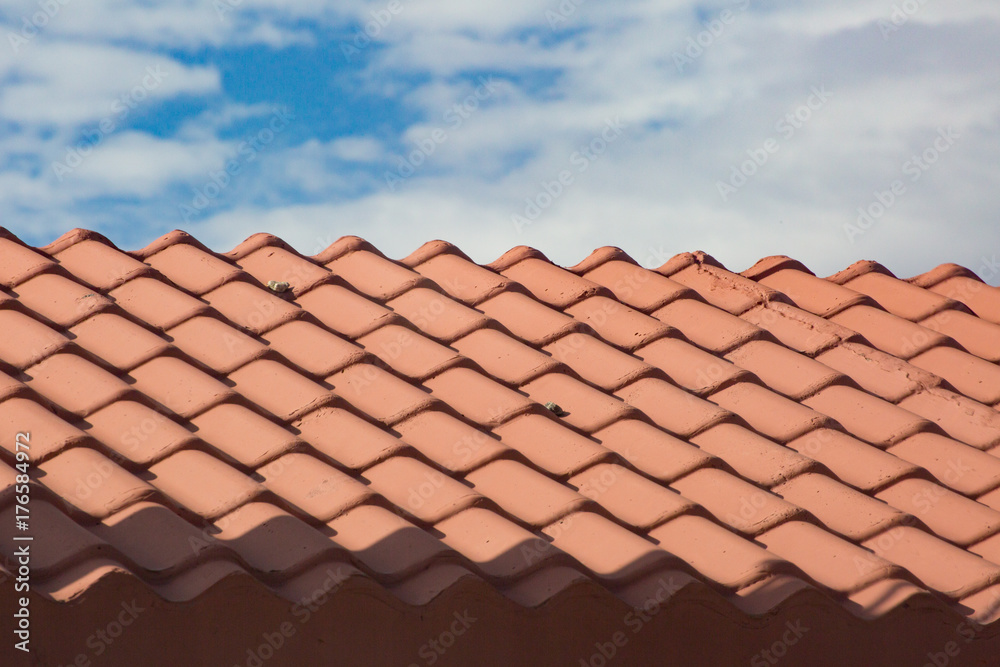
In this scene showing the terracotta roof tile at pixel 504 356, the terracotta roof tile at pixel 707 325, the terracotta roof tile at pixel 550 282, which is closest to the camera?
the terracotta roof tile at pixel 504 356

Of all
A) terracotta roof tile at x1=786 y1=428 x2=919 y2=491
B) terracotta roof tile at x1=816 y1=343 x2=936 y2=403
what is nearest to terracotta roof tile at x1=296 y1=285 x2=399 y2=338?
terracotta roof tile at x1=786 y1=428 x2=919 y2=491

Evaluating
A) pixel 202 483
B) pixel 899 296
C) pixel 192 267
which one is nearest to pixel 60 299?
pixel 192 267

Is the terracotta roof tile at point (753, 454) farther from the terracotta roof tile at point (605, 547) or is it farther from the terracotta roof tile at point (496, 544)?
the terracotta roof tile at point (496, 544)

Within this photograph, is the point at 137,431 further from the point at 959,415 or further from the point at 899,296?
the point at 899,296

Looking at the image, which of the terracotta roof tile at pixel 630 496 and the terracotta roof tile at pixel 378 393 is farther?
the terracotta roof tile at pixel 378 393

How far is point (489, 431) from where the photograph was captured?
11.3ft

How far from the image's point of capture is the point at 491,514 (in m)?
2.87

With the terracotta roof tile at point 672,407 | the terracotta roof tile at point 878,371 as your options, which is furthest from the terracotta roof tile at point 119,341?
the terracotta roof tile at point 878,371

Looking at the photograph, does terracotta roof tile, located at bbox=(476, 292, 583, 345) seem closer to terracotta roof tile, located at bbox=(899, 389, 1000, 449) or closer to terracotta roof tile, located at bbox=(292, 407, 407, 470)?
terracotta roof tile, located at bbox=(292, 407, 407, 470)

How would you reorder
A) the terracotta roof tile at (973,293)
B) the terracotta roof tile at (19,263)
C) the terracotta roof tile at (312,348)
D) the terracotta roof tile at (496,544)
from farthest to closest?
the terracotta roof tile at (973,293) < the terracotta roof tile at (19,263) < the terracotta roof tile at (312,348) < the terracotta roof tile at (496,544)

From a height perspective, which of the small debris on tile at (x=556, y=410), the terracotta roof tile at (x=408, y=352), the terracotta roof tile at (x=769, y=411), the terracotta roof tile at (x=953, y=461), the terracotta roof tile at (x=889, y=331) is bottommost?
the terracotta roof tile at (x=953, y=461)

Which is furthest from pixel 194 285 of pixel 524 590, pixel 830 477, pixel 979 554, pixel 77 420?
pixel 979 554

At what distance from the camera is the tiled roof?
2.63 metres

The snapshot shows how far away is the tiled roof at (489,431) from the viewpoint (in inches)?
104
